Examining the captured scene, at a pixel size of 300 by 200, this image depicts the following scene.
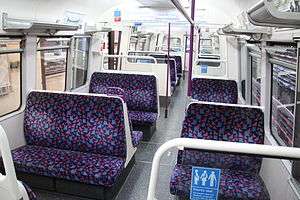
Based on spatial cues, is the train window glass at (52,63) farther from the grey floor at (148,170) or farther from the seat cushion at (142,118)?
the grey floor at (148,170)

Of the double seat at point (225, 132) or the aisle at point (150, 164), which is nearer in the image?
the double seat at point (225, 132)

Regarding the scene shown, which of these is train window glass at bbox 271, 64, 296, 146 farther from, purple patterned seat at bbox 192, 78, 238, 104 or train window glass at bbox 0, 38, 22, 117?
train window glass at bbox 0, 38, 22, 117

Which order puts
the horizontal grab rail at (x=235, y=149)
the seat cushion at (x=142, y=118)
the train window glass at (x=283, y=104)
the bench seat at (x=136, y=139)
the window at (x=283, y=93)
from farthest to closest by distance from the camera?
the seat cushion at (x=142, y=118), the bench seat at (x=136, y=139), the train window glass at (x=283, y=104), the window at (x=283, y=93), the horizontal grab rail at (x=235, y=149)

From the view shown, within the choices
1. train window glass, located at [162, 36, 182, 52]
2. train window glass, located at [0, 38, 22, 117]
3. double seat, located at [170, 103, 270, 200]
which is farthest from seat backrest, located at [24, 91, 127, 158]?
train window glass, located at [162, 36, 182, 52]

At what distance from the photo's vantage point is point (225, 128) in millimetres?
3051

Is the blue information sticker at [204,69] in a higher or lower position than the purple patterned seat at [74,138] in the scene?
higher

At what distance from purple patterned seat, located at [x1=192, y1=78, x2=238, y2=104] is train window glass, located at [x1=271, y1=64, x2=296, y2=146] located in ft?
5.28

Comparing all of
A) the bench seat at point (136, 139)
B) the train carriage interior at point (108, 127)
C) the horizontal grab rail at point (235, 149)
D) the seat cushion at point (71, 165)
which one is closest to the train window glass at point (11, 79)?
Result: the train carriage interior at point (108, 127)

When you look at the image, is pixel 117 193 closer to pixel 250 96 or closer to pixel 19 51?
pixel 19 51

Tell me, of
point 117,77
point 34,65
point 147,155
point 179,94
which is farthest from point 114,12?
point 179,94

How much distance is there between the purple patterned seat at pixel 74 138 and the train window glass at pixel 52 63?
857mm

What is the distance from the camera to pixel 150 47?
37.7ft

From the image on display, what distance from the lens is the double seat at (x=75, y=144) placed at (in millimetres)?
3078

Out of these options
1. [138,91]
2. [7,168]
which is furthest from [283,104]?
[7,168]
